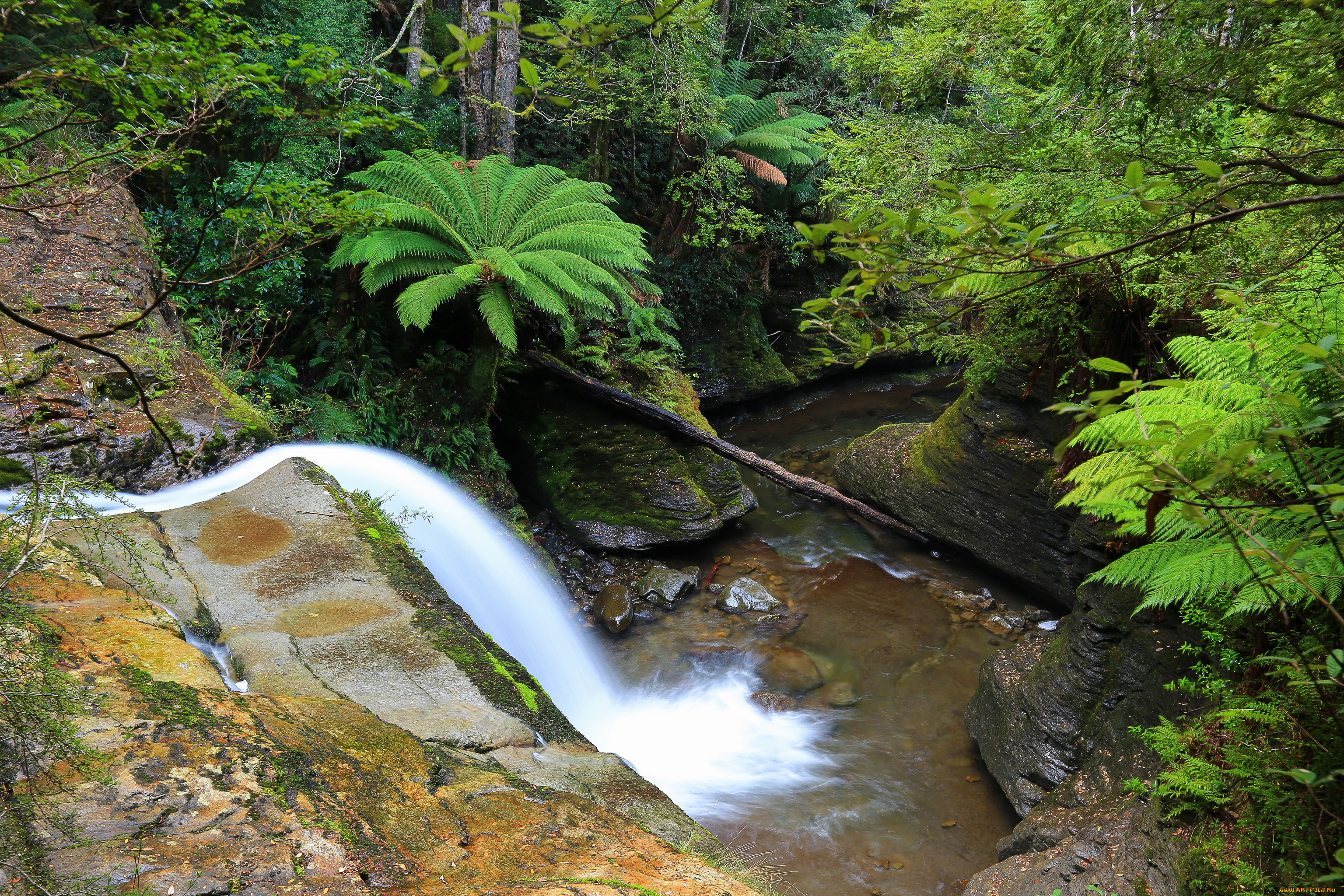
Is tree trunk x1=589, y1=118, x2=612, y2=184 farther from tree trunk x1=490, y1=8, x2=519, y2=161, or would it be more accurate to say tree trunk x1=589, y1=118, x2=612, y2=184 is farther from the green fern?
the green fern

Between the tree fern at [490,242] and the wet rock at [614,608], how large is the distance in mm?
2561

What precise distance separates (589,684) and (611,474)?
2.43 metres

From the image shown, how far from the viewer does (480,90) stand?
823 centimetres

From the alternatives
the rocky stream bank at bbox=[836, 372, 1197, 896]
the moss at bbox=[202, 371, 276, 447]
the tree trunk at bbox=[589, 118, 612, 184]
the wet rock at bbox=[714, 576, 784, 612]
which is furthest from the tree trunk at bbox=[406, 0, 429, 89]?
the rocky stream bank at bbox=[836, 372, 1197, 896]

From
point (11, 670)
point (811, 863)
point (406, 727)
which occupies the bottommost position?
point (811, 863)

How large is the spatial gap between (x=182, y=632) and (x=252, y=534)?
3.83ft

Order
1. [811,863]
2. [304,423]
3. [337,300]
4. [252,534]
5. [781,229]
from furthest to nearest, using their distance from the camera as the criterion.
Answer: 1. [781,229]
2. [337,300]
3. [304,423]
4. [811,863]
5. [252,534]

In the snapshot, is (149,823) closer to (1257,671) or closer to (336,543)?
(336,543)

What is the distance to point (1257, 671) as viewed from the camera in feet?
9.70

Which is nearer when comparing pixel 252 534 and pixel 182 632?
pixel 182 632

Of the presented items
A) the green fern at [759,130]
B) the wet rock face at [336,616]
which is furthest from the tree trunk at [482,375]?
the green fern at [759,130]

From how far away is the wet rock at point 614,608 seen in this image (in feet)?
20.6

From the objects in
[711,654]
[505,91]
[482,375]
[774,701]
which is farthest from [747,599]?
[505,91]

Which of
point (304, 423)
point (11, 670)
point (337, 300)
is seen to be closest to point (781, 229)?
point (337, 300)
